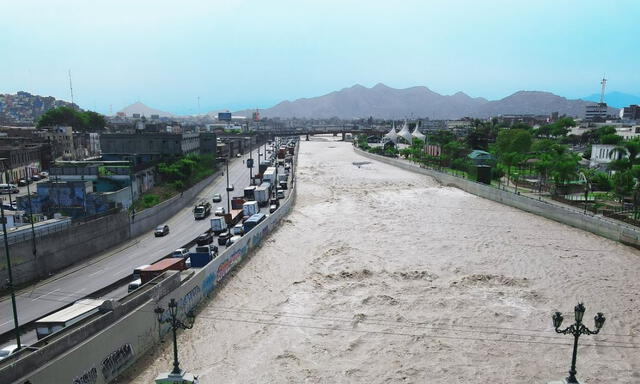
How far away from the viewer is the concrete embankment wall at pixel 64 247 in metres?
18.7

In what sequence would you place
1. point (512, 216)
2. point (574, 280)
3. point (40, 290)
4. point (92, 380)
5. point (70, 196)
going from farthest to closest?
point (512, 216) → point (70, 196) → point (574, 280) → point (40, 290) → point (92, 380)

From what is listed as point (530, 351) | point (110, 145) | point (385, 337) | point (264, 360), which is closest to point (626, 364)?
point (530, 351)

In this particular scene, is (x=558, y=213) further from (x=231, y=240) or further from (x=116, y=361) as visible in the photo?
(x=116, y=361)

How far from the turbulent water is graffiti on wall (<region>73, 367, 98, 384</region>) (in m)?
1.30

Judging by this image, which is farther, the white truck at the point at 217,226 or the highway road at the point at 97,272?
the white truck at the point at 217,226

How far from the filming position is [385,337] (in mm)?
15398

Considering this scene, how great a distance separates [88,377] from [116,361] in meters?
1.12

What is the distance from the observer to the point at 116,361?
1225 centimetres

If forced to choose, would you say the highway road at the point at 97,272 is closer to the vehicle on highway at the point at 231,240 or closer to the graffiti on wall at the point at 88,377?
the vehicle on highway at the point at 231,240

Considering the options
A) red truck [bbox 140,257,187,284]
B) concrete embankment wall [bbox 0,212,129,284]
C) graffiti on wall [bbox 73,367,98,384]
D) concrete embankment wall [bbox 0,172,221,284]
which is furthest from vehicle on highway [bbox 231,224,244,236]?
graffiti on wall [bbox 73,367,98,384]

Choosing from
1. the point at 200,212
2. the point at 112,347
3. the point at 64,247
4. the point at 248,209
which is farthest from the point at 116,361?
the point at 200,212

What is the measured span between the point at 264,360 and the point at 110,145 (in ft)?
133

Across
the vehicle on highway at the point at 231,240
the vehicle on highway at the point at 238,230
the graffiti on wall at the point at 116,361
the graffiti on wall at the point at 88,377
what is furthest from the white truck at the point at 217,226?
the graffiti on wall at the point at 88,377

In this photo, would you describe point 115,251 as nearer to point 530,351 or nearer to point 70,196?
point 70,196
